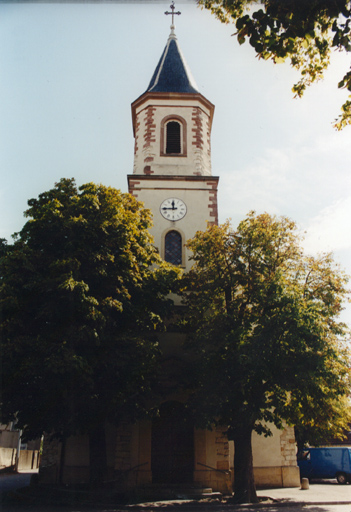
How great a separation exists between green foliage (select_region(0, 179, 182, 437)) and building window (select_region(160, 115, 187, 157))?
8407mm

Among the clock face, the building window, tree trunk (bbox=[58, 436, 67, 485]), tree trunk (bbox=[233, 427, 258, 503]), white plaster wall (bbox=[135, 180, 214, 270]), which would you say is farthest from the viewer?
the building window

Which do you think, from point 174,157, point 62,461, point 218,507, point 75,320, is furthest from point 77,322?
point 174,157

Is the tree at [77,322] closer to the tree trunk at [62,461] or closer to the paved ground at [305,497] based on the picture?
the tree trunk at [62,461]

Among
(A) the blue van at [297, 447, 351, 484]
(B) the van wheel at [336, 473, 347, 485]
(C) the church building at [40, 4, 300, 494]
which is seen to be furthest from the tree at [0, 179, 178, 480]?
(B) the van wheel at [336, 473, 347, 485]

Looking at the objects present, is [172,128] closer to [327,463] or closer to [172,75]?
[172,75]

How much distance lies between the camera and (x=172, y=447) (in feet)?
53.4

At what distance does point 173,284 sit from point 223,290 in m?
2.27

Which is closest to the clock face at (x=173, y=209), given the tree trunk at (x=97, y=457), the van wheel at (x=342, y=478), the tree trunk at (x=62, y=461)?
the tree trunk at (x=97, y=457)

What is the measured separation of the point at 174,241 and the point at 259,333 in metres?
8.36

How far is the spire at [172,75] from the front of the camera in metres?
24.2

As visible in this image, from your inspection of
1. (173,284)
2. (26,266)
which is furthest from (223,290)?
(26,266)

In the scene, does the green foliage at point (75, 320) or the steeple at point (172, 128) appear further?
the steeple at point (172, 128)

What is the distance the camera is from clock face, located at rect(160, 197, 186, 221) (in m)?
20.8

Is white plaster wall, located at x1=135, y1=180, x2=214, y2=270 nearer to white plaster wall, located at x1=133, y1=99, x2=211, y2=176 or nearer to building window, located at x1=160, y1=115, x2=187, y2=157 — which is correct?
white plaster wall, located at x1=133, y1=99, x2=211, y2=176
